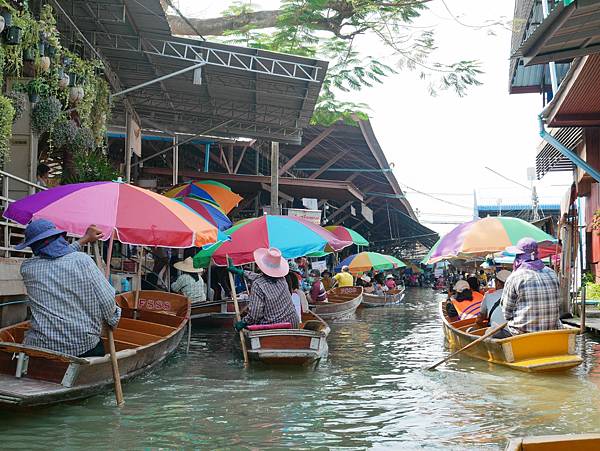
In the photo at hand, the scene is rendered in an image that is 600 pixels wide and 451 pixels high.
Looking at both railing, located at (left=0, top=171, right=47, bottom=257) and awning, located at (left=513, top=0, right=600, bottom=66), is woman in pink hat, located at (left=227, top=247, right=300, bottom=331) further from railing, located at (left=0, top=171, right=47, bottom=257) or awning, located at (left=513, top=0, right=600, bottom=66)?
awning, located at (left=513, top=0, right=600, bottom=66)

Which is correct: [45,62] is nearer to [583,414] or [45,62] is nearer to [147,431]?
[147,431]

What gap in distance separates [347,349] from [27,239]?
7.07 metres

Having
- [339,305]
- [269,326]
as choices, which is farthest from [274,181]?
[269,326]

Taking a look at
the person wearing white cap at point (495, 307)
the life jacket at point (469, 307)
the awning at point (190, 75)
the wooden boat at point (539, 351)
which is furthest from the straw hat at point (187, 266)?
the wooden boat at point (539, 351)

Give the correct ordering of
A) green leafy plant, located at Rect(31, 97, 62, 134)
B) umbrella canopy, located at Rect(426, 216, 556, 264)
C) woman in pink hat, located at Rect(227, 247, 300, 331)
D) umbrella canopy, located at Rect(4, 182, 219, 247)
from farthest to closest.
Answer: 1. umbrella canopy, located at Rect(426, 216, 556, 264)
2. green leafy plant, located at Rect(31, 97, 62, 134)
3. woman in pink hat, located at Rect(227, 247, 300, 331)
4. umbrella canopy, located at Rect(4, 182, 219, 247)

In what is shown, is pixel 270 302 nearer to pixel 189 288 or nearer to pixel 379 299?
pixel 189 288

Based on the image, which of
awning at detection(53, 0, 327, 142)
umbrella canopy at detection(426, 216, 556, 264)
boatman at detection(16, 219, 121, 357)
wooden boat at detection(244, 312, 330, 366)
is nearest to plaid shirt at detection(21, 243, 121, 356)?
boatman at detection(16, 219, 121, 357)

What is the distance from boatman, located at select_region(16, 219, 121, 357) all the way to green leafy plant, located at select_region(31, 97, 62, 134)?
4537mm

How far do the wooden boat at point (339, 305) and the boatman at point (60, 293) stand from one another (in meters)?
11.8

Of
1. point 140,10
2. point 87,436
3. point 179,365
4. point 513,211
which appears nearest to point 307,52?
point 140,10

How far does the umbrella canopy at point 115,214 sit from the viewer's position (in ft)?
25.4

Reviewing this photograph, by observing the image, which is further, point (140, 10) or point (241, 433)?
point (140, 10)

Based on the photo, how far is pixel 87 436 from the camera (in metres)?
5.89

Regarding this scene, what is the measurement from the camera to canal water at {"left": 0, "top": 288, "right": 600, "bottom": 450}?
5.88m
